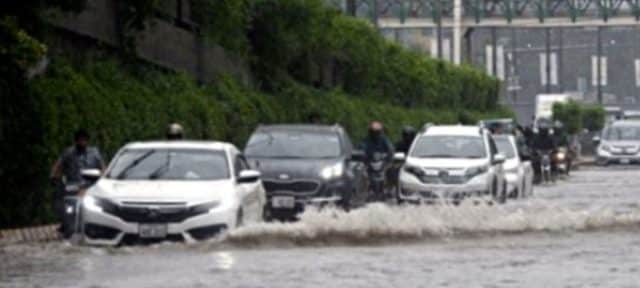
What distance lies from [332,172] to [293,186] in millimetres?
758

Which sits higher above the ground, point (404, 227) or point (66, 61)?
point (66, 61)

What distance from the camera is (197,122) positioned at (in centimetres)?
3491

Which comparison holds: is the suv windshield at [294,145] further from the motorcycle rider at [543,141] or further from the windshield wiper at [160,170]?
the motorcycle rider at [543,141]

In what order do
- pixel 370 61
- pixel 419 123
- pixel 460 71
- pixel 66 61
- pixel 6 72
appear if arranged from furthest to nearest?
1. pixel 460 71
2. pixel 419 123
3. pixel 370 61
4. pixel 66 61
5. pixel 6 72

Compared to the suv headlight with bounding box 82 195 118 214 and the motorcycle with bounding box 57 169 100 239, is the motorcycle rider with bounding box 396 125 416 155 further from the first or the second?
the suv headlight with bounding box 82 195 118 214

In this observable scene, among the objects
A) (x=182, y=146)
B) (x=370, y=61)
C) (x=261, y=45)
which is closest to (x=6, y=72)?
(x=182, y=146)

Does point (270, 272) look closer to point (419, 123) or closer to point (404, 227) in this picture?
point (404, 227)

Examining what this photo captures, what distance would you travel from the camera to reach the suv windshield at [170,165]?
2388cm

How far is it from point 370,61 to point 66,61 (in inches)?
1119

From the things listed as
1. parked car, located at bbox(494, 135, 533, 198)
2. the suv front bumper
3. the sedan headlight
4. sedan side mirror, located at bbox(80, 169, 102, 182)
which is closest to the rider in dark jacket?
the suv front bumper

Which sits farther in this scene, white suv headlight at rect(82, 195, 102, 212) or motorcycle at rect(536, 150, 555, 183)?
motorcycle at rect(536, 150, 555, 183)

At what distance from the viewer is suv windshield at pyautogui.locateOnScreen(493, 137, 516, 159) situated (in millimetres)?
43531

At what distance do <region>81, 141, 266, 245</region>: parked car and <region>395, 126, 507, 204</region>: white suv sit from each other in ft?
36.7

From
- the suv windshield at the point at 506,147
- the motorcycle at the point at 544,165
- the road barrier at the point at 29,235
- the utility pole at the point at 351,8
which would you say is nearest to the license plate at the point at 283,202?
the road barrier at the point at 29,235
